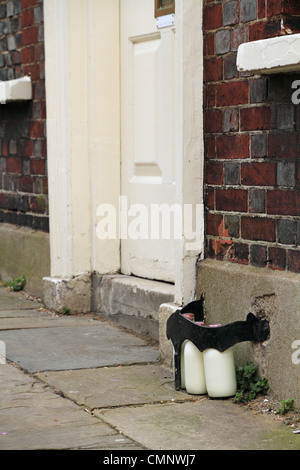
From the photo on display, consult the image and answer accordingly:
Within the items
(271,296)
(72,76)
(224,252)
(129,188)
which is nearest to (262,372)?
(271,296)

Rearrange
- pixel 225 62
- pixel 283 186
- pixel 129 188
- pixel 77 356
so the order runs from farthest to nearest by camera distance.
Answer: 1. pixel 129 188
2. pixel 77 356
3. pixel 225 62
4. pixel 283 186

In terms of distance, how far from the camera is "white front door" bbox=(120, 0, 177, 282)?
538cm

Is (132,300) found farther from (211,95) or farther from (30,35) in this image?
(30,35)

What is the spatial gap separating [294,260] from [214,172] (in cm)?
77

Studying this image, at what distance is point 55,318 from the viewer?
5891 mm

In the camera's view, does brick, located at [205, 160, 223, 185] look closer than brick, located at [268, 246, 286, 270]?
No

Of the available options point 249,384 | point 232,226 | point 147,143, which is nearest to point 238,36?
point 232,226

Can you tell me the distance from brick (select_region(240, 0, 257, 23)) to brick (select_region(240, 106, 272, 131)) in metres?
0.41

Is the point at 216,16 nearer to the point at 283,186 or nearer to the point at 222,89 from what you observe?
the point at 222,89

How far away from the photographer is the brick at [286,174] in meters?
3.90

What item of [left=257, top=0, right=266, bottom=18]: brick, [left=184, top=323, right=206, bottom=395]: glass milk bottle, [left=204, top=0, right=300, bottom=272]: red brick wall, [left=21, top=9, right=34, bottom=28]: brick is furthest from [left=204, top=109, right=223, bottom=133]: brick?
[left=21, top=9, right=34, bottom=28]: brick

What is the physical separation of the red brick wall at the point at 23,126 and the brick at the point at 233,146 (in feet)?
7.63

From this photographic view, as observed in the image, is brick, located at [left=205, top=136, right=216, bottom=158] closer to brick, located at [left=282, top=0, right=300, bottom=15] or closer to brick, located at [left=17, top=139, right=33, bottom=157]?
brick, located at [left=282, top=0, right=300, bottom=15]

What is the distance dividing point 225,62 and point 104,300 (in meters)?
2.05
